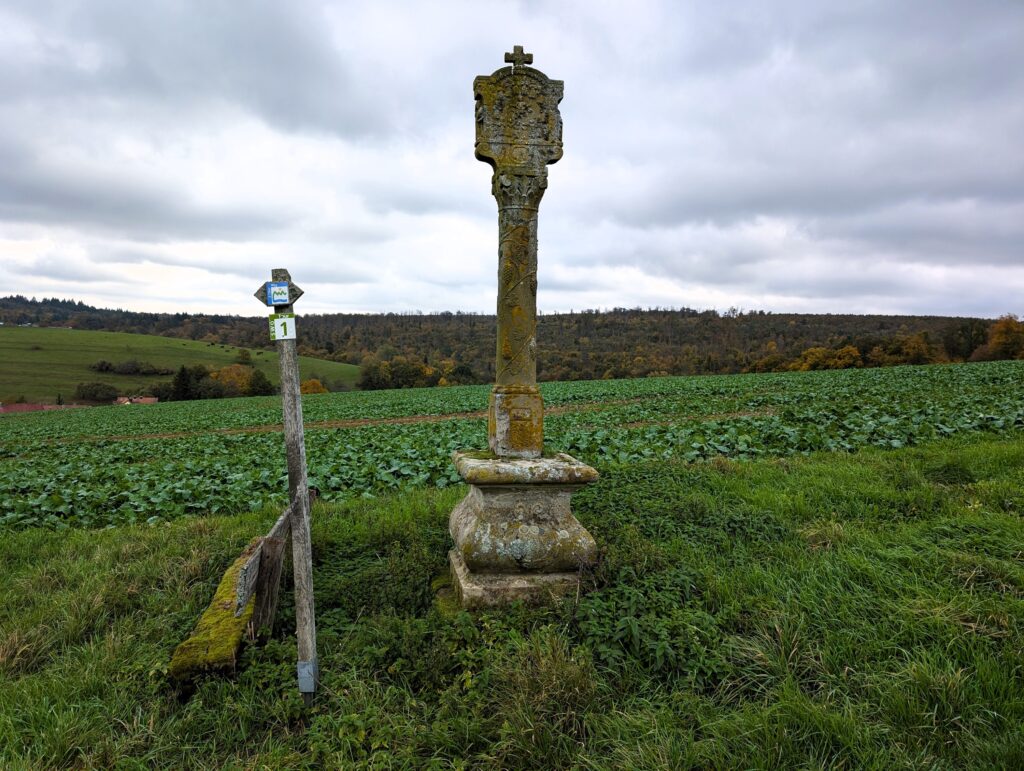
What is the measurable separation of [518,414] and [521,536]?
1043 millimetres

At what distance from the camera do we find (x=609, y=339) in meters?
78.7

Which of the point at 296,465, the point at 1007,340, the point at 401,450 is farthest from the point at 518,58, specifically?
the point at 1007,340

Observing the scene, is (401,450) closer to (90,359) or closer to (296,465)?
(296,465)

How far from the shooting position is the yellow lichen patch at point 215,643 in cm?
308

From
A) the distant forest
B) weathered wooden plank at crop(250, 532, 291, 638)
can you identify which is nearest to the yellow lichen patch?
weathered wooden plank at crop(250, 532, 291, 638)

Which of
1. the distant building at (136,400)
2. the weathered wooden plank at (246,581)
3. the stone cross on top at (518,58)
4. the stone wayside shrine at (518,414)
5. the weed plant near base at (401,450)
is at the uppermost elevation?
the stone cross on top at (518,58)

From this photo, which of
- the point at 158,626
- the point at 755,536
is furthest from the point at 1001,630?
the point at 158,626

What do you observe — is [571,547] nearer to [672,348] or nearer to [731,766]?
[731,766]

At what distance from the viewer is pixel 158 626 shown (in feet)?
12.6

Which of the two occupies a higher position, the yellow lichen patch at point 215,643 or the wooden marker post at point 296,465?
the wooden marker post at point 296,465

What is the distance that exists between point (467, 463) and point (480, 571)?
0.87 metres

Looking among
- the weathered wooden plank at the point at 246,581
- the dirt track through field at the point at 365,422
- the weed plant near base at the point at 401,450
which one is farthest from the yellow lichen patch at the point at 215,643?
the dirt track through field at the point at 365,422

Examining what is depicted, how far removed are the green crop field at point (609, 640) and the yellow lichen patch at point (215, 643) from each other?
0.12 metres

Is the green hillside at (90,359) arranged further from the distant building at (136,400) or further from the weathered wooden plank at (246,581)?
the weathered wooden plank at (246,581)
